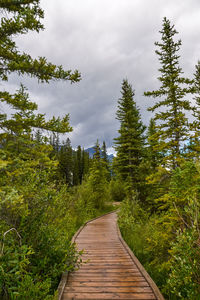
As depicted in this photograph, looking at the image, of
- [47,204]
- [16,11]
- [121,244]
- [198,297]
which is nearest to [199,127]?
[121,244]

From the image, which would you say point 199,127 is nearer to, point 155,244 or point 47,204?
point 155,244

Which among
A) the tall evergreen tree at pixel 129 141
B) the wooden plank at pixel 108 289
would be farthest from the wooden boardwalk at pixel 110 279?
the tall evergreen tree at pixel 129 141

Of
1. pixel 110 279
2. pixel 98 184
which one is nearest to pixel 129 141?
pixel 98 184

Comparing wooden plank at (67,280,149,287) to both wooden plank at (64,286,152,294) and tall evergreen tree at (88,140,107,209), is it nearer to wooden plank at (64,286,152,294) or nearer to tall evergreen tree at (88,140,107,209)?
wooden plank at (64,286,152,294)

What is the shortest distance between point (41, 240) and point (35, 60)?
5084 millimetres

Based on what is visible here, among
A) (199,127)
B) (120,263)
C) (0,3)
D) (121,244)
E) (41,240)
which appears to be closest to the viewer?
(41,240)

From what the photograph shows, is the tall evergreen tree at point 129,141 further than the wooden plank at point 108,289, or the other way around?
the tall evergreen tree at point 129,141

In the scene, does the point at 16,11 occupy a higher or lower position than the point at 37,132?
higher

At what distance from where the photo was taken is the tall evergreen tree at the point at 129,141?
55.2ft

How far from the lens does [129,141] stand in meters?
17.3

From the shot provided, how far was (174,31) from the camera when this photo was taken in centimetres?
1035

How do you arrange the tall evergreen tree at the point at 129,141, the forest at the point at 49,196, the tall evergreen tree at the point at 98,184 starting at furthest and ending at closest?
the tall evergreen tree at the point at 98,184 → the tall evergreen tree at the point at 129,141 → the forest at the point at 49,196

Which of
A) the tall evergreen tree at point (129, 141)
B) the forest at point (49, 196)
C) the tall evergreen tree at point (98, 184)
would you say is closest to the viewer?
the forest at point (49, 196)

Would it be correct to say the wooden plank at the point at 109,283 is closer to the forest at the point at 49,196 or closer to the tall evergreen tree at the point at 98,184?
the forest at the point at 49,196
